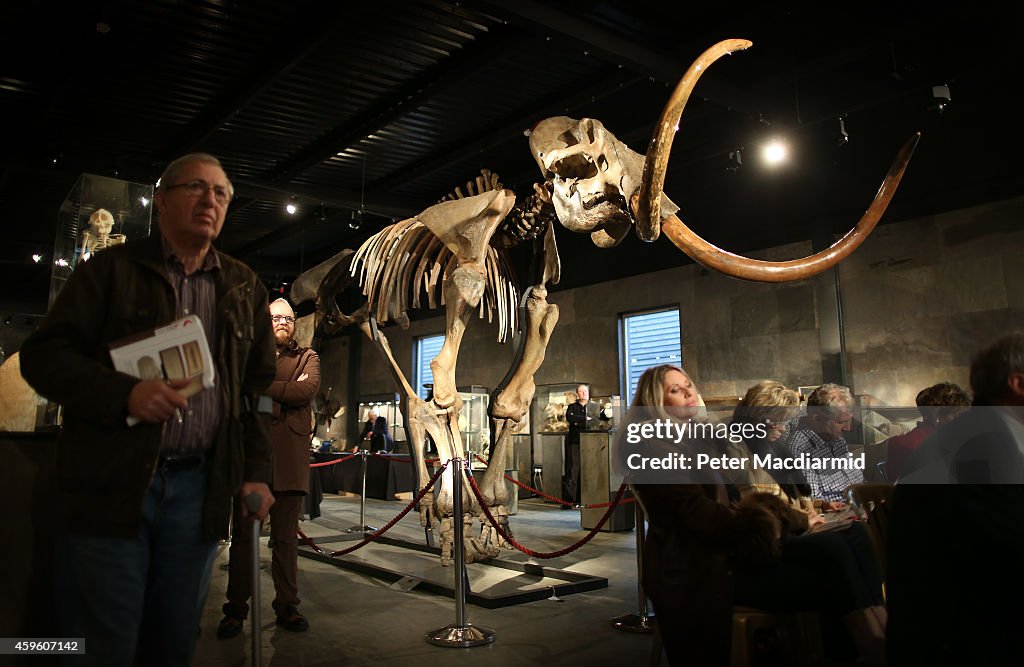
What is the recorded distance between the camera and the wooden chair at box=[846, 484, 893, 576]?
9.68 feet

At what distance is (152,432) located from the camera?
1766mm

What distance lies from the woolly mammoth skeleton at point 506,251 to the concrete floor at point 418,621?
0.70 m

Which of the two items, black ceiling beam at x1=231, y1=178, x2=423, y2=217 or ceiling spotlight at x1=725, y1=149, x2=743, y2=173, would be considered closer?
ceiling spotlight at x1=725, y1=149, x2=743, y2=173

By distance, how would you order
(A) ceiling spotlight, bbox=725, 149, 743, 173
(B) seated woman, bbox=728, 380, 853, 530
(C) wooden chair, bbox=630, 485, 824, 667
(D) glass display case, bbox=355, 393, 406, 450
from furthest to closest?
(D) glass display case, bbox=355, 393, 406, 450, (A) ceiling spotlight, bbox=725, 149, 743, 173, (B) seated woman, bbox=728, 380, 853, 530, (C) wooden chair, bbox=630, 485, 824, 667

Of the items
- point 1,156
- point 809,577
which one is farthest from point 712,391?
point 1,156

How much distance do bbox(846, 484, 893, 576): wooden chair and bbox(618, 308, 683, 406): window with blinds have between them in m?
7.98

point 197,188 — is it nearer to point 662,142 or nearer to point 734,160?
point 662,142

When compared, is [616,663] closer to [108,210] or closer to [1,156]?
[108,210]

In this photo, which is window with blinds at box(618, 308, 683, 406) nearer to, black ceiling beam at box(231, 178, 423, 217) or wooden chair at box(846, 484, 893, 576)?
black ceiling beam at box(231, 178, 423, 217)

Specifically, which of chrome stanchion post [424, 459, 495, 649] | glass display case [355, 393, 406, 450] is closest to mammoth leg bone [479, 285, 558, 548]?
chrome stanchion post [424, 459, 495, 649]

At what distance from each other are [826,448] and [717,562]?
4.78 feet

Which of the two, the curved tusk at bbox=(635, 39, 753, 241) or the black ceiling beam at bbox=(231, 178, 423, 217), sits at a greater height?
the black ceiling beam at bbox=(231, 178, 423, 217)

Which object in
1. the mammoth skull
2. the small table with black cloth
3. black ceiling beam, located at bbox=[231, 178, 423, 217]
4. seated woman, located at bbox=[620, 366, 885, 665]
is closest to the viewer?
seated woman, located at bbox=[620, 366, 885, 665]

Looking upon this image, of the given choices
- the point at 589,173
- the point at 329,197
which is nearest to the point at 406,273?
the point at 589,173
